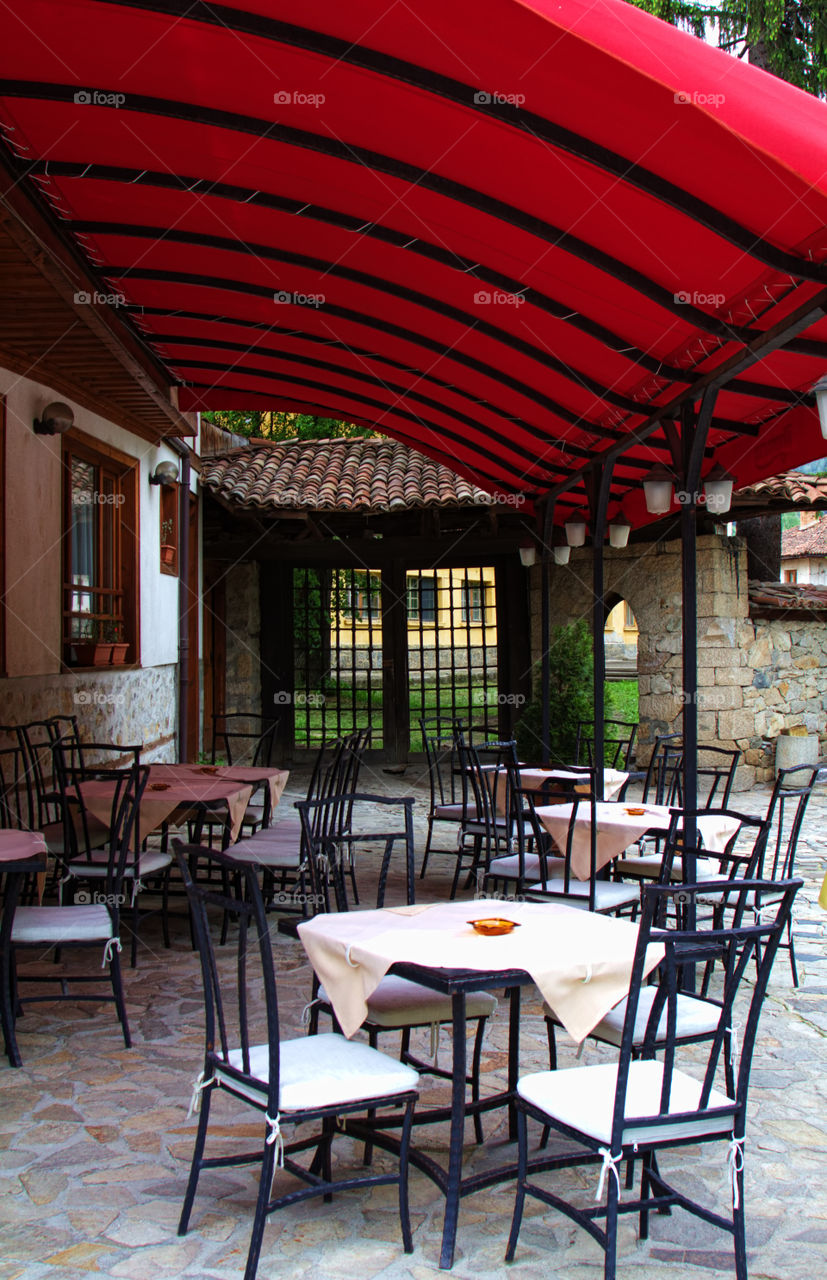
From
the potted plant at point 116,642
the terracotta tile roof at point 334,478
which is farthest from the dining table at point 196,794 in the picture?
the terracotta tile roof at point 334,478

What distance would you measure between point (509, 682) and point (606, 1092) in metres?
9.82

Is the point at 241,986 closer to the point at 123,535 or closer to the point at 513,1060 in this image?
the point at 513,1060

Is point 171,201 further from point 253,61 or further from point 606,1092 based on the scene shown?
point 606,1092

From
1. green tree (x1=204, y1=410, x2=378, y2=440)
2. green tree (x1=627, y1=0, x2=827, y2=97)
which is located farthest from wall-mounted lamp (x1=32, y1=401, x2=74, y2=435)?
green tree (x1=204, y1=410, x2=378, y2=440)

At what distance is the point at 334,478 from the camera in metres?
11.4

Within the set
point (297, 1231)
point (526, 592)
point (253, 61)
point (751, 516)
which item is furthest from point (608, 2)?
point (526, 592)

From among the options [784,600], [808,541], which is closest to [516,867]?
[784,600]

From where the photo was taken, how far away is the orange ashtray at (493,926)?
108 inches

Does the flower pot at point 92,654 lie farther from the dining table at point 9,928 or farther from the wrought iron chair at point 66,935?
the dining table at point 9,928

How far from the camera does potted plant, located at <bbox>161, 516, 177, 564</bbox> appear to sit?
29.6ft

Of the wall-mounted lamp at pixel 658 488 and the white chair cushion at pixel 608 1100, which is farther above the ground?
the wall-mounted lamp at pixel 658 488

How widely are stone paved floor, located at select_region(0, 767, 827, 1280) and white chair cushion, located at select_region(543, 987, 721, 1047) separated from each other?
1.30 feet

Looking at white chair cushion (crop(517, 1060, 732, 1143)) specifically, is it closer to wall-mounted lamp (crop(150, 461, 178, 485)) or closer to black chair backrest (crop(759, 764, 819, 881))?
black chair backrest (crop(759, 764, 819, 881))

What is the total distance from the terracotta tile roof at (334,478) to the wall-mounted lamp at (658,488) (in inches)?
190
